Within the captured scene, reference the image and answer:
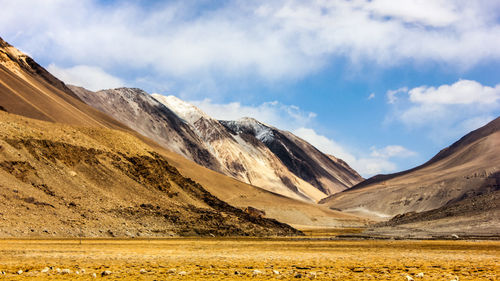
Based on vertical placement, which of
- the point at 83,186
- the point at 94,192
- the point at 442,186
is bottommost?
the point at 94,192

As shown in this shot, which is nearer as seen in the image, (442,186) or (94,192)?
(94,192)

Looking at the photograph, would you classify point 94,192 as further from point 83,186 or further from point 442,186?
point 442,186

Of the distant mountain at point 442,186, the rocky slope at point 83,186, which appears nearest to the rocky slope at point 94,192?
the rocky slope at point 83,186

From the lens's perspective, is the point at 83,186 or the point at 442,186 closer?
the point at 83,186

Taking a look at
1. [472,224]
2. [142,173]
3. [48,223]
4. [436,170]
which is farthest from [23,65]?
[436,170]

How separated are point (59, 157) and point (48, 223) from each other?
14.2 meters

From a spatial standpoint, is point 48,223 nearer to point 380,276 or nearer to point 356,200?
point 380,276

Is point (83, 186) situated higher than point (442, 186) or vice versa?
point (442, 186)

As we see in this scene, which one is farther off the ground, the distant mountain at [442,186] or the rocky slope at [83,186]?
the distant mountain at [442,186]

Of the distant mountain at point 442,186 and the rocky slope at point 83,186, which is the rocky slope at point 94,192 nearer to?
the rocky slope at point 83,186

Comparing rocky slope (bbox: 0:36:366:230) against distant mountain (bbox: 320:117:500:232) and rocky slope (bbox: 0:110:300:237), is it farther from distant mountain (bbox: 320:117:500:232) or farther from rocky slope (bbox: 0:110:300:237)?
distant mountain (bbox: 320:117:500:232)

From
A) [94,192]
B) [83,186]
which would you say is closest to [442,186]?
[94,192]

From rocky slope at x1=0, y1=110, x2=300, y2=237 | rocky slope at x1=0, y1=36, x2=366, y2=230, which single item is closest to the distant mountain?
rocky slope at x1=0, y1=110, x2=300, y2=237

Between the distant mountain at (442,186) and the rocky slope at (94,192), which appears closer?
the rocky slope at (94,192)
